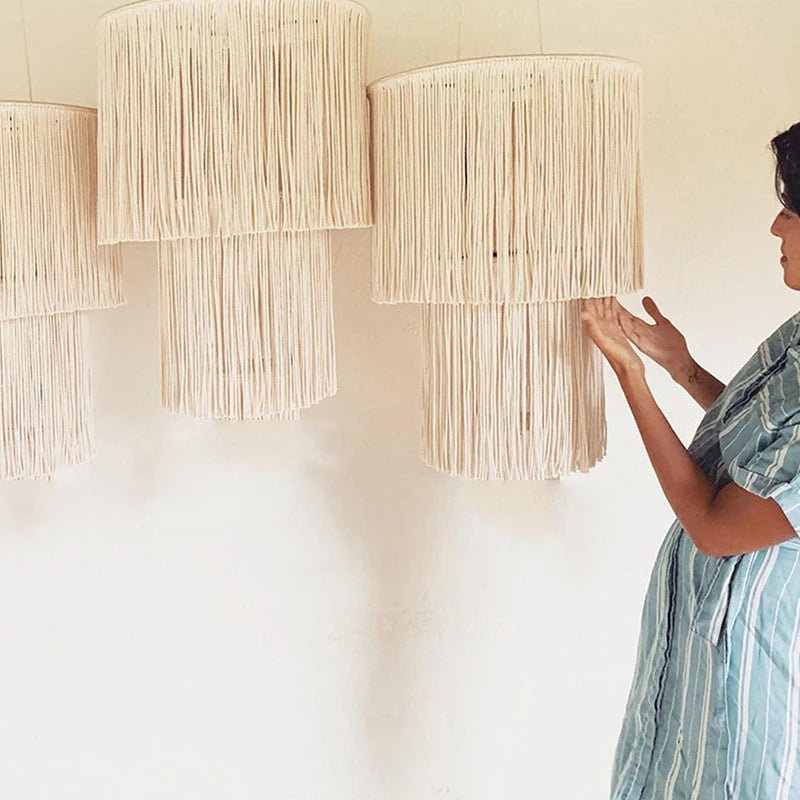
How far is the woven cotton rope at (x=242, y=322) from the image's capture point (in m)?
0.94

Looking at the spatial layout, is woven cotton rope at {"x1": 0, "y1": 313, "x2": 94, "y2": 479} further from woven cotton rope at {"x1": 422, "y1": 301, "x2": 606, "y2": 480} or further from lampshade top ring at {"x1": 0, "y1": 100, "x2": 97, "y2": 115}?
woven cotton rope at {"x1": 422, "y1": 301, "x2": 606, "y2": 480}

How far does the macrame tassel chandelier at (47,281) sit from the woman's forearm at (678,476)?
62 cm

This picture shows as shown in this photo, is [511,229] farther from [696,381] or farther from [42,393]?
[42,393]

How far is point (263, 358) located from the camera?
958 millimetres

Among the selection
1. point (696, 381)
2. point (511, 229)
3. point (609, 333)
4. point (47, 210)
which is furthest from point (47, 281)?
point (696, 381)

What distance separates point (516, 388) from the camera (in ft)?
3.17

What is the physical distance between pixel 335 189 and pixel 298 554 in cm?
57

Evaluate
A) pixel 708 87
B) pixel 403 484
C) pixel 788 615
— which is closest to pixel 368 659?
pixel 403 484

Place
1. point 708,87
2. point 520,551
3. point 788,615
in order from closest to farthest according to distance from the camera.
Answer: point 788,615 → point 708,87 → point 520,551

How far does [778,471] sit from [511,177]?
0.37 m

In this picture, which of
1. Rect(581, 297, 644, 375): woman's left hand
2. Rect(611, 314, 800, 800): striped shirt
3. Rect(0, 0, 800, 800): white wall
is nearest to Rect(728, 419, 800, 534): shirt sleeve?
Rect(611, 314, 800, 800): striped shirt

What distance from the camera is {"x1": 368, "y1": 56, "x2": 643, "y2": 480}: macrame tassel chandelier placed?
886 mm

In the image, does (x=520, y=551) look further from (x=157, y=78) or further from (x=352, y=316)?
(x=157, y=78)

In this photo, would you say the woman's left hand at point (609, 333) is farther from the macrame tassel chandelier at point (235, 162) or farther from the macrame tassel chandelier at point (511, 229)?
the macrame tassel chandelier at point (235, 162)
